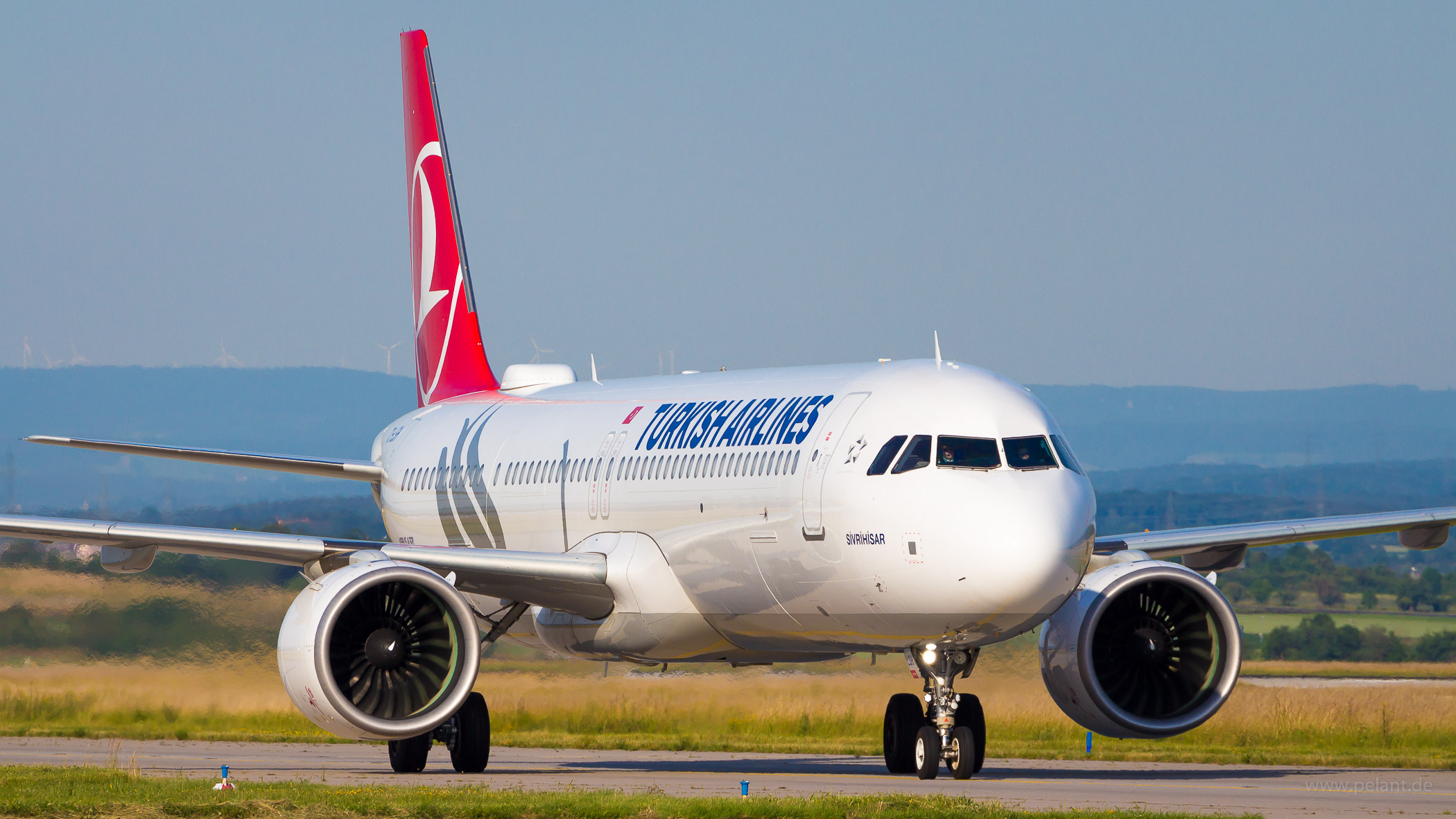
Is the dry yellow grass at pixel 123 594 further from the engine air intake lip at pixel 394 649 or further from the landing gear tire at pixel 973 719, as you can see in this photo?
the landing gear tire at pixel 973 719

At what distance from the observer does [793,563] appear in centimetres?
1838

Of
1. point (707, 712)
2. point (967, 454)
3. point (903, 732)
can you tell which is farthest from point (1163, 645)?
point (707, 712)

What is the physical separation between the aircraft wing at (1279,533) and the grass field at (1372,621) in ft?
107

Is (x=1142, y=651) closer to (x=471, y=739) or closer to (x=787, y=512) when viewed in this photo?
(x=787, y=512)

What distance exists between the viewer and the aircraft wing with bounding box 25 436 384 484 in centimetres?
2398

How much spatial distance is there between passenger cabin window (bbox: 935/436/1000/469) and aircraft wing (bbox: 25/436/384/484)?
10880 millimetres

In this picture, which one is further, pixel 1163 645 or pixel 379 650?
pixel 1163 645

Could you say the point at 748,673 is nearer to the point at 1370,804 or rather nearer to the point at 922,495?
the point at 922,495

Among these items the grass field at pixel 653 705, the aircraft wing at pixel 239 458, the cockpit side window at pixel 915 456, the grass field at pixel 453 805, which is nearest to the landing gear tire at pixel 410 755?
the grass field at pixel 453 805

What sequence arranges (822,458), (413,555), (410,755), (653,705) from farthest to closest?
1. (653,705)
2. (410,755)
3. (413,555)
4. (822,458)

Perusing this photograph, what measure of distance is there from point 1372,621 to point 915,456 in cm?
4206

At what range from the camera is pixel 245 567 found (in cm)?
2925

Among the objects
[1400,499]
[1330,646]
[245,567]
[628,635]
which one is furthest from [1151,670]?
[1400,499]

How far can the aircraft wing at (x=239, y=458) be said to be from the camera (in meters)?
24.0
